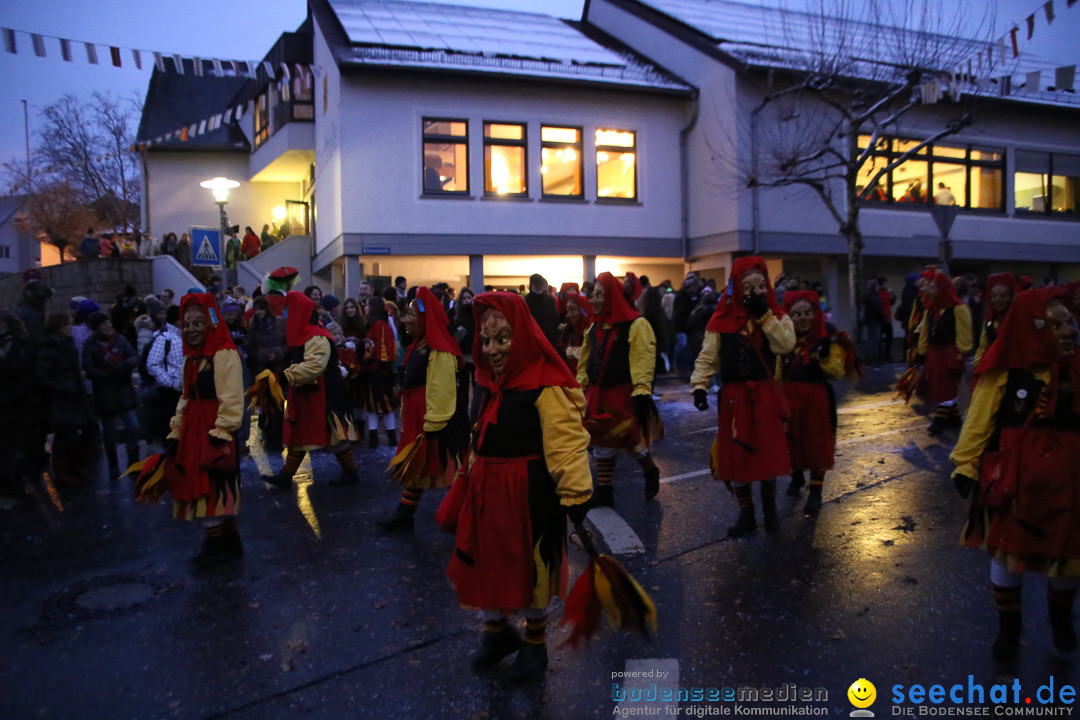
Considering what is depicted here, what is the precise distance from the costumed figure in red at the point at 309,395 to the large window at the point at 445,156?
1272 cm

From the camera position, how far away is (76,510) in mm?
7492

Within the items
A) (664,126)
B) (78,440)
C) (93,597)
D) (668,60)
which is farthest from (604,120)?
(93,597)

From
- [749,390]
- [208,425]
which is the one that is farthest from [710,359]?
[208,425]

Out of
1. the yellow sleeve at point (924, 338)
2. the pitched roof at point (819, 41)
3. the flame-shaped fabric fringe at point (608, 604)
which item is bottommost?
the flame-shaped fabric fringe at point (608, 604)

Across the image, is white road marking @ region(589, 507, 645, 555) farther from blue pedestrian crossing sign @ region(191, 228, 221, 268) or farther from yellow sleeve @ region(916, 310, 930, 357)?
blue pedestrian crossing sign @ region(191, 228, 221, 268)

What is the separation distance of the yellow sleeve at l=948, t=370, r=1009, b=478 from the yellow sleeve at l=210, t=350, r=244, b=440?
4407mm

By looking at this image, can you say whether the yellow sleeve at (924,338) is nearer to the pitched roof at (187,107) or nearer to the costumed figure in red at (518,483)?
the costumed figure in red at (518,483)

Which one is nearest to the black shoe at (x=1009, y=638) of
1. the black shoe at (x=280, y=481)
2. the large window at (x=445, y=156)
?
the black shoe at (x=280, y=481)

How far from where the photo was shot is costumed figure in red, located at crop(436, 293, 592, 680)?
3771mm

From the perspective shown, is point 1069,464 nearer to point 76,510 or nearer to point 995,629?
point 995,629

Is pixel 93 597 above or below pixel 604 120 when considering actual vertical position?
below

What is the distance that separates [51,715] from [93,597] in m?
1.60

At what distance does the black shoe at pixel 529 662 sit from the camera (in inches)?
151

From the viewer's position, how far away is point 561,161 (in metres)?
21.2
